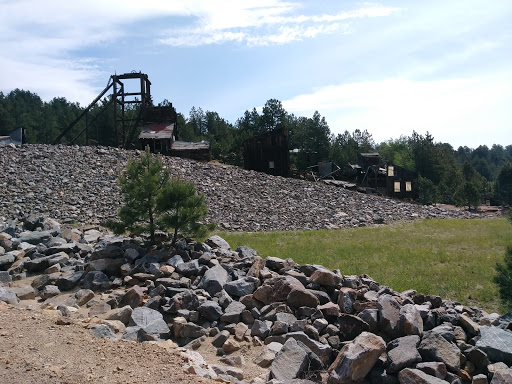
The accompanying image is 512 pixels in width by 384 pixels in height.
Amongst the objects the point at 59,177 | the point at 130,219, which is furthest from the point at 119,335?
the point at 59,177

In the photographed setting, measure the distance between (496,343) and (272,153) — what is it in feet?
113

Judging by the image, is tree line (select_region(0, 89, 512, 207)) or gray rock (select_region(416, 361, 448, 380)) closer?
gray rock (select_region(416, 361, 448, 380))

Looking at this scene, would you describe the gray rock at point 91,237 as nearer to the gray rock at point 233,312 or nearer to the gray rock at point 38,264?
the gray rock at point 38,264

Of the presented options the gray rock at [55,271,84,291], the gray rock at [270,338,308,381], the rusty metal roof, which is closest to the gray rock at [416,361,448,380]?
the gray rock at [270,338,308,381]

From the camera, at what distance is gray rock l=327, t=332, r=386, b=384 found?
255 inches

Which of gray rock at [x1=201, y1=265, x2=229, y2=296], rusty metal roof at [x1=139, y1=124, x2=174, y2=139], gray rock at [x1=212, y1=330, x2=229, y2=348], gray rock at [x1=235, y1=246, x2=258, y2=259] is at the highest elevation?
rusty metal roof at [x1=139, y1=124, x2=174, y2=139]

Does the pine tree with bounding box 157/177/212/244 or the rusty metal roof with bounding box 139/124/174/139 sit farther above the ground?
the rusty metal roof with bounding box 139/124/174/139

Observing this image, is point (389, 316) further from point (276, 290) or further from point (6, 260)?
point (6, 260)

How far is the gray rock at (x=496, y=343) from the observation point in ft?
23.0

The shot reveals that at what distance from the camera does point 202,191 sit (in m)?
23.4

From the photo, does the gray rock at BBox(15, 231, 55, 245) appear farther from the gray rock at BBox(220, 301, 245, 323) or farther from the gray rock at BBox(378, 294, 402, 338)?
the gray rock at BBox(378, 294, 402, 338)

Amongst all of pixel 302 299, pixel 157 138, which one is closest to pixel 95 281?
pixel 302 299

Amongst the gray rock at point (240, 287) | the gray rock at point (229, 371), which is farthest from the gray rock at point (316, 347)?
the gray rock at point (240, 287)

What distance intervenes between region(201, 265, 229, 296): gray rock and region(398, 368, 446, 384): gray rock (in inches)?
160
